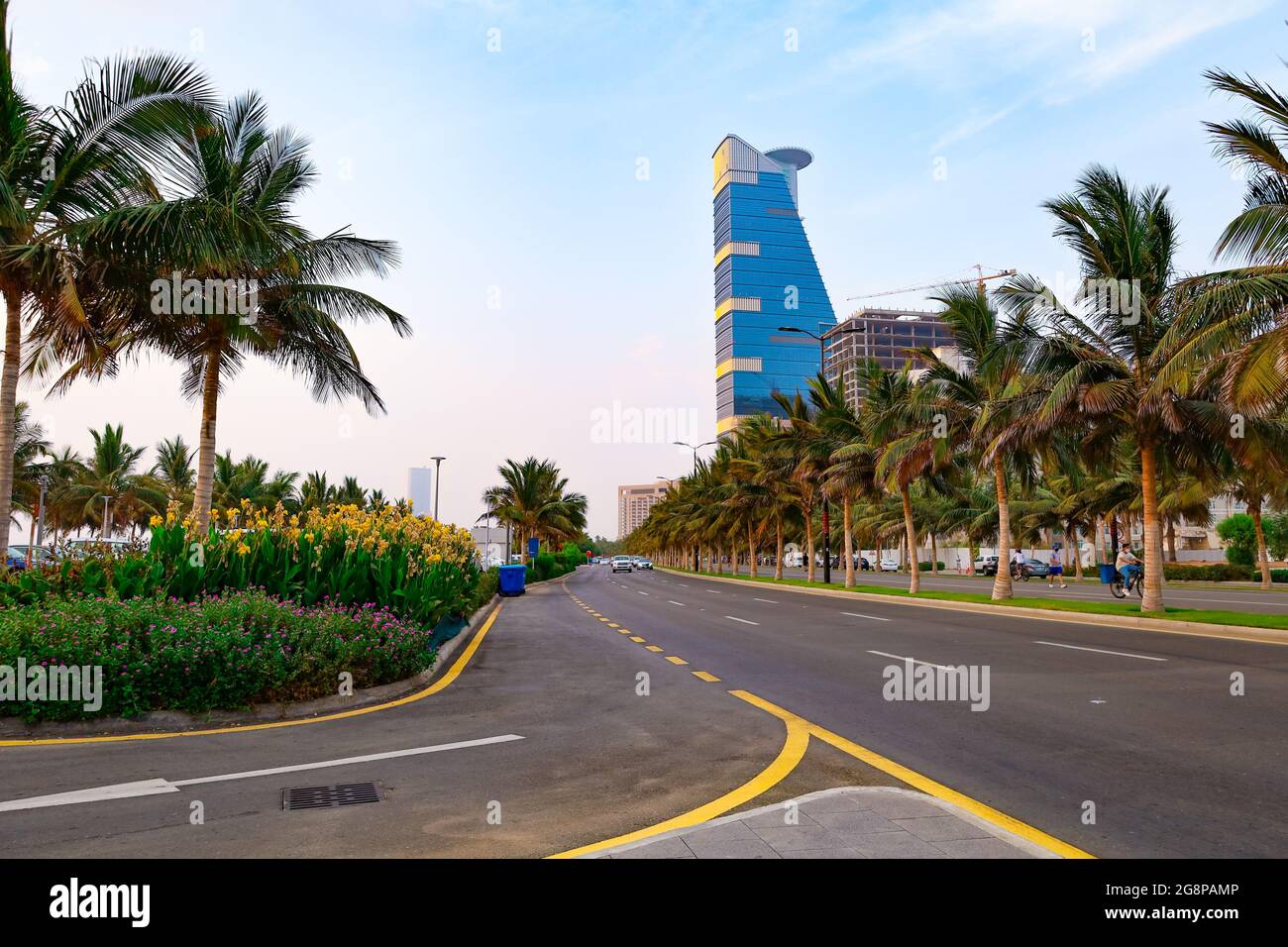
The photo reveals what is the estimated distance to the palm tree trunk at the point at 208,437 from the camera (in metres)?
15.1

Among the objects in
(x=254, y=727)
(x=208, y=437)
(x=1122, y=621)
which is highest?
(x=208, y=437)

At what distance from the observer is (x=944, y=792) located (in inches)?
205

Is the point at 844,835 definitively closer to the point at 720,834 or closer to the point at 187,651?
the point at 720,834

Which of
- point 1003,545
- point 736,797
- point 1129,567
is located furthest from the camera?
point 1129,567

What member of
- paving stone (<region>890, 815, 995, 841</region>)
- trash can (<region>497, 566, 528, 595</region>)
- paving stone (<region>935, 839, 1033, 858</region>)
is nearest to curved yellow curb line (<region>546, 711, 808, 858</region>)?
paving stone (<region>890, 815, 995, 841</region>)

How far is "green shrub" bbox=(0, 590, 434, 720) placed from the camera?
7.57 meters

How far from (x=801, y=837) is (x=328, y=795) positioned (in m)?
3.09

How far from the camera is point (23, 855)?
4148mm

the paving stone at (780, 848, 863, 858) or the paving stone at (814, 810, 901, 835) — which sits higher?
the paving stone at (780, 848, 863, 858)

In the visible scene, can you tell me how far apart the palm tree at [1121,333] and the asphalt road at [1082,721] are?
588cm

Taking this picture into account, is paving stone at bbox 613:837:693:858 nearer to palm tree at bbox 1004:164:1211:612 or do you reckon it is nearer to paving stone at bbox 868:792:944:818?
paving stone at bbox 868:792:944:818

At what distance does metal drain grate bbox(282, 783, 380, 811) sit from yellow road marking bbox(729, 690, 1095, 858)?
352 cm

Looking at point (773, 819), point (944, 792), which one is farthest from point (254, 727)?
point (944, 792)
